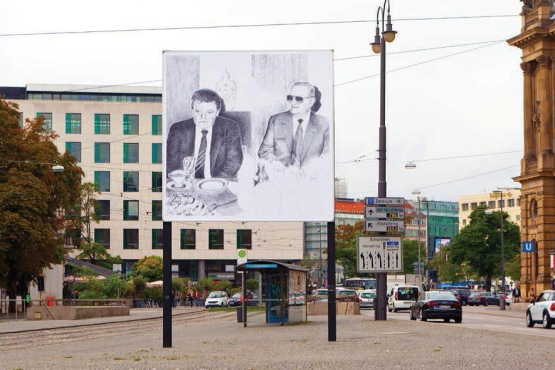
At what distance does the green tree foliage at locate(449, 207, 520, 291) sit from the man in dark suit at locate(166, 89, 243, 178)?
3771 inches

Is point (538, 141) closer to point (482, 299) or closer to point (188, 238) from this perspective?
point (482, 299)

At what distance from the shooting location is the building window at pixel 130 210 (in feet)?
370

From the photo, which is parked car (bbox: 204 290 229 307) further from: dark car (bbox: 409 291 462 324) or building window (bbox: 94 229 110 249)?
dark car (bbox: 409 291 462 324)

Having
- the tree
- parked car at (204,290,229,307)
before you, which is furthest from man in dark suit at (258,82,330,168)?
the tree

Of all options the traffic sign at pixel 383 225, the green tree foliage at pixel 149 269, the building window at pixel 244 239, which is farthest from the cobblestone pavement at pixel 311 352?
the building window at pixel 244 239

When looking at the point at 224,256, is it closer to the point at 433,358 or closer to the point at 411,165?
the point at 411,165

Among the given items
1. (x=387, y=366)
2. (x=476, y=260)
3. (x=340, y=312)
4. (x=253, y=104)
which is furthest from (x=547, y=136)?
(x=387, y=366)

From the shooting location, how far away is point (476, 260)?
4739 inches

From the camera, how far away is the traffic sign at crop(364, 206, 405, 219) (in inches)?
1453

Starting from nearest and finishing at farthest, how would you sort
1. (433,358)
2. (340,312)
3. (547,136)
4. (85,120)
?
(433,358) < (340,312) < (547,136) < (85,120)

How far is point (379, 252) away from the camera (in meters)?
38.0

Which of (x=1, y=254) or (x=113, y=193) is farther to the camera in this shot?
(x=113, y=193)

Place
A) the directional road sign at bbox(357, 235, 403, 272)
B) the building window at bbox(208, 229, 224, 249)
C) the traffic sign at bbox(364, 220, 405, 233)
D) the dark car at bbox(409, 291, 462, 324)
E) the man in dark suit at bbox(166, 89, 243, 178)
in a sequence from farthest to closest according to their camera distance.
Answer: the building window at bbox(208, 229, 224, 249)
the dark car at bbox(409, 291, 462, 324)
the directional road sign at bbox(357, 235, 403, 272)
the traffic sign at bbox(364, 220, 405, 233)
the man in dark suit at bbox(166, 89, 243, 178)

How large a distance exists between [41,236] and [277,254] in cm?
6180
